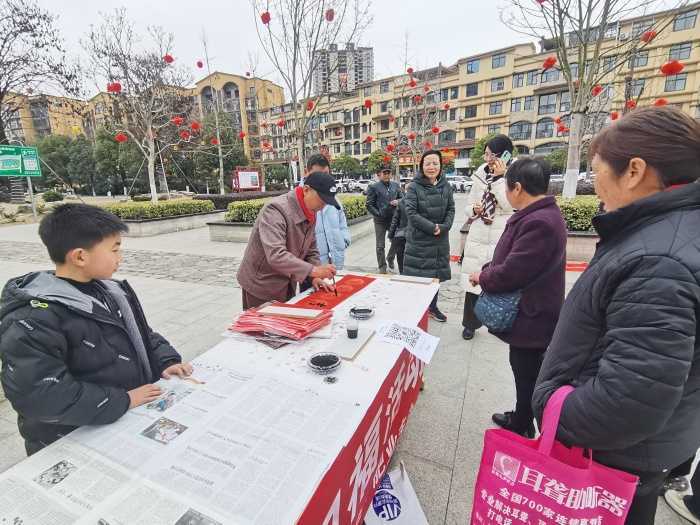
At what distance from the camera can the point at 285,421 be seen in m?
1.09

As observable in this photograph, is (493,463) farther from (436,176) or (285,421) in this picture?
(436,176)

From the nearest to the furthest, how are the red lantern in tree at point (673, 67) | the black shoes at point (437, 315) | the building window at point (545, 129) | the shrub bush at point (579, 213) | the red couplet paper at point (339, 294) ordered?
the red couplet paper at point (339, 294)
the black shoes at point (437, 315)
the red lantern in tree at point (673, 67)
the shrub bush at point (579, 213)
the building window at point (545, 129)

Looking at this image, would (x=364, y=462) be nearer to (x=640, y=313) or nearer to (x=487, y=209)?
(x=640, y=313)

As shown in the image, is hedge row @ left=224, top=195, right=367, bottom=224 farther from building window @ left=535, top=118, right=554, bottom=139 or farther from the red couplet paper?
building window @ left=535, top=118, right=554, bottom=139

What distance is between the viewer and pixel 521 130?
33.1m

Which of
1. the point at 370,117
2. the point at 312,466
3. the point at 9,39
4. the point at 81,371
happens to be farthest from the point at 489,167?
the point at 370,117

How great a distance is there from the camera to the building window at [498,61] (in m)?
32.1

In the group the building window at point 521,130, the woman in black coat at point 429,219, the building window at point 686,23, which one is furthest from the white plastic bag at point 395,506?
the building window at point 521,130

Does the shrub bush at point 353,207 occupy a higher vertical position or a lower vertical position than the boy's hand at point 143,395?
lower

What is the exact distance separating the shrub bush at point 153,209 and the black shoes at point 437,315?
9.01 metres

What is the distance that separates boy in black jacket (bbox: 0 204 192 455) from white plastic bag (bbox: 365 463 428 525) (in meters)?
1.00

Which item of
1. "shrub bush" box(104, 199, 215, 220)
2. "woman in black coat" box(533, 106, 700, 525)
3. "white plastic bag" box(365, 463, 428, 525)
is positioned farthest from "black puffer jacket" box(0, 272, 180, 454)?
"shrub bush" box(104, 199, 215, 220)

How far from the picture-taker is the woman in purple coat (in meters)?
1.76

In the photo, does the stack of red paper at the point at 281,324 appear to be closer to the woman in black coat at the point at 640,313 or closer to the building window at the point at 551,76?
the woman in black coat at the point at 640,313
